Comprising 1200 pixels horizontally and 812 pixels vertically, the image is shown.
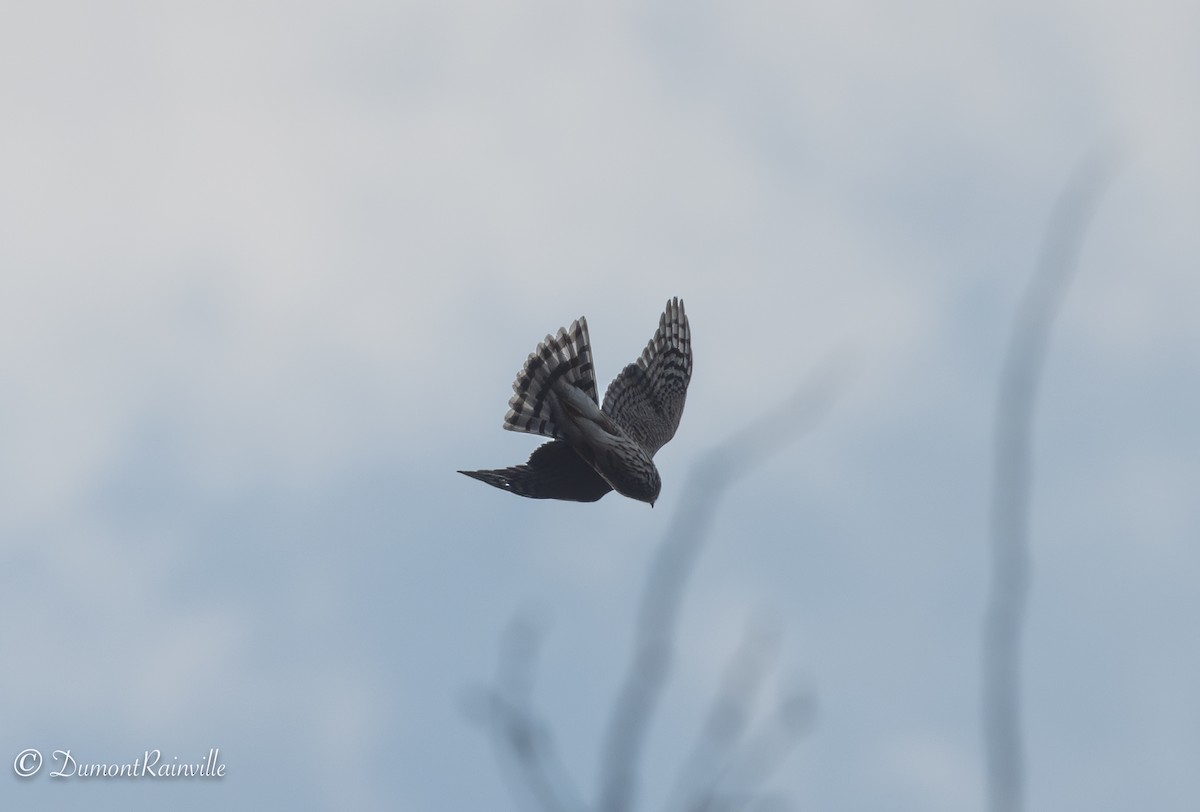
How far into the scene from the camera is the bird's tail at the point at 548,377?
44.9ft

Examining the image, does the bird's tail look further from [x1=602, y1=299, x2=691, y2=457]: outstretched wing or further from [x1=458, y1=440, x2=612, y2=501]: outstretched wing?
[x1=602, y1=299, x2=691, y2=457]: outstretched wing

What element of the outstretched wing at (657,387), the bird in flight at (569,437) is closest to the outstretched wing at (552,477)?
the bird in flight at (569,437)

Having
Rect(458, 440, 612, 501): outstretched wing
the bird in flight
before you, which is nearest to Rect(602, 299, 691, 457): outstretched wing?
the bird in flight

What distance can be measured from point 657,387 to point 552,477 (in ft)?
9.26

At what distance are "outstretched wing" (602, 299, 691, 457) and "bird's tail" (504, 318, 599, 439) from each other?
44.9 inches

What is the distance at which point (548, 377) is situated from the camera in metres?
13.9

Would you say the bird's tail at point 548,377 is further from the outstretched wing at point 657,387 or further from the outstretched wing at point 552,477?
the outstretched wing at point 657,387

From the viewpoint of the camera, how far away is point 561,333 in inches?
556

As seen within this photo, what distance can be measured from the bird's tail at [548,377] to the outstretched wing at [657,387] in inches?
44.9

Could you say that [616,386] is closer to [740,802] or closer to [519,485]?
[519,485]

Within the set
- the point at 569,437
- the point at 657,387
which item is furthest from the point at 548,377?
the point at 657,387

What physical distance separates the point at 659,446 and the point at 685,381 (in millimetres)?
1494

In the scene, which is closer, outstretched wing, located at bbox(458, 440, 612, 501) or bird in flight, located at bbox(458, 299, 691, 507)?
bird in flight, located at bbox(458, 299, 691, 507)

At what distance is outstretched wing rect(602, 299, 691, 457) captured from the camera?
1534 cm
